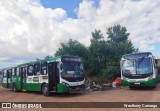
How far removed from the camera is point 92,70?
33.2 meters

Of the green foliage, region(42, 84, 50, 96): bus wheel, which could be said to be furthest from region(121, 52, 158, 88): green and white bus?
the green foliage

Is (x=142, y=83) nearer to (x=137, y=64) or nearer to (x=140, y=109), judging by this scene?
(x=137, y=64)

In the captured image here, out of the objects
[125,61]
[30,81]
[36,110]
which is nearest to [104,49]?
[125,61]

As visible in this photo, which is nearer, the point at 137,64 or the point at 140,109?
the point at 140,109

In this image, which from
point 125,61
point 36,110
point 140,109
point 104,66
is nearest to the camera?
point 140,109

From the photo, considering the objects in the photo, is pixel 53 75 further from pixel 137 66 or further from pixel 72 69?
pixel 137 66

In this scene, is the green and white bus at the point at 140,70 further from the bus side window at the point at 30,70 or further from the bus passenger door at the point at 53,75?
the bus side window at the point at 30,70

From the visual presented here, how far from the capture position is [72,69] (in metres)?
17.2

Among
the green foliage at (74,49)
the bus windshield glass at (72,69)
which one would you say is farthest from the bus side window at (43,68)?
the green foliage at (74,49)

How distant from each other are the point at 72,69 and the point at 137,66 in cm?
569

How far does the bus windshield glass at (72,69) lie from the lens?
55.1 ft

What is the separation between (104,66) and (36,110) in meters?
22.6

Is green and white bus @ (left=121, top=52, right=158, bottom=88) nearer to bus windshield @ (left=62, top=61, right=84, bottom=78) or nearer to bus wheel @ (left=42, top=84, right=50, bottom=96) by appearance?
bus windshield @ (left=62, top=61, right=84, bottom=78)

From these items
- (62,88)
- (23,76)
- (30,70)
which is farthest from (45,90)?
(23,76)
